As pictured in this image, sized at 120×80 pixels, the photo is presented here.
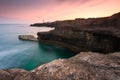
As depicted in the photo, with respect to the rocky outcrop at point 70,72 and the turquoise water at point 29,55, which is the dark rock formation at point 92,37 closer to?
the turquoise water at point 29,55

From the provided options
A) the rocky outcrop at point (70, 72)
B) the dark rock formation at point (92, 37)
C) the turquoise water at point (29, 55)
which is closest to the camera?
the rocky outcrop at point (70, 72)

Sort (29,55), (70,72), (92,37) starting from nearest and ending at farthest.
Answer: (70,72) < (92,37) < (29,55)

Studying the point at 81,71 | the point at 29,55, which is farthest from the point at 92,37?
the point at 81,71

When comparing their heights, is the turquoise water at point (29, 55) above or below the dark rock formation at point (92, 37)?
below

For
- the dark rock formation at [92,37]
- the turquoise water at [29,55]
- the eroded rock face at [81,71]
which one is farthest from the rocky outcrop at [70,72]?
the dark rock formation at [92,37]

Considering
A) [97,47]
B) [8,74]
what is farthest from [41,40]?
[8,74]

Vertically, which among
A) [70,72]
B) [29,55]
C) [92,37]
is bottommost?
[29,55]

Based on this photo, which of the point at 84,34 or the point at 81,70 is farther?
the point at 84,34

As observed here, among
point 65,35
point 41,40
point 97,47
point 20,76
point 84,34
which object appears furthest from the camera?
point 41,40

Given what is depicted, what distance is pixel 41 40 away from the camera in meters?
61.9

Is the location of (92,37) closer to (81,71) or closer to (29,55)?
(29,55)

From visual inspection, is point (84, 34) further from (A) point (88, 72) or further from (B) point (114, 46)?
(A) point (88, 72)

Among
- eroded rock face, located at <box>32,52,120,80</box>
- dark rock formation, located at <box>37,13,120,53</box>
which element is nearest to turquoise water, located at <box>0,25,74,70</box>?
dark rock formation, located at <box>37,13,120,53</box>

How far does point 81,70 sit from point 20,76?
12.8ft
